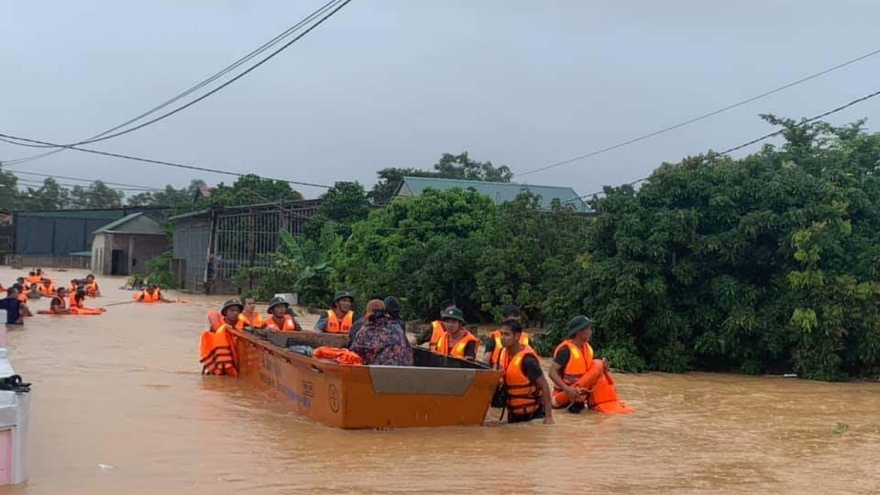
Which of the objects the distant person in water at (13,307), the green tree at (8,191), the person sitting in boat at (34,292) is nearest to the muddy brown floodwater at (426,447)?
the distant person in water at (13,307)

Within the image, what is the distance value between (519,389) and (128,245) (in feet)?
175

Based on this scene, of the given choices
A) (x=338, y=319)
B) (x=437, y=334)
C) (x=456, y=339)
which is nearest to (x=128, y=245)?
(x=338, y=319)

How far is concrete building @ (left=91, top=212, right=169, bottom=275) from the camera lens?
5741 cm

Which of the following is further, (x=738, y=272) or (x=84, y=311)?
(x=84, y=311)

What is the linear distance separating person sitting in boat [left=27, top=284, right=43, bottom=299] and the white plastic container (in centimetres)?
2826

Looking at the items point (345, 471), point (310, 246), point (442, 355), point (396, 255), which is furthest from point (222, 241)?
point (345, 471)

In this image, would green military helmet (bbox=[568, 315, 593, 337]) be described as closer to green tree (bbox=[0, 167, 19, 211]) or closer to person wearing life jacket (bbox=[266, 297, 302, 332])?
person wearing life jacket (bbox=[266, 297, 302, 332])

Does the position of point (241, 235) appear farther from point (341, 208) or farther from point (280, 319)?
point (280, 319)

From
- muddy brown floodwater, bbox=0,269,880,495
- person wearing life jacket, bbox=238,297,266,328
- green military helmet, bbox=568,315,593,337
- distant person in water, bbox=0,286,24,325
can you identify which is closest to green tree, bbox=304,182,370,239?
distant person in water, bbox=0,286,24,325

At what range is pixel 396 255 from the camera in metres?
26.2

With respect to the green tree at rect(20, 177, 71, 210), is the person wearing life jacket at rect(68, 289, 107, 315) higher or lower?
lower

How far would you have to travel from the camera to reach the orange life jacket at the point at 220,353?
13.2 m

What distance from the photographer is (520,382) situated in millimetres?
9438

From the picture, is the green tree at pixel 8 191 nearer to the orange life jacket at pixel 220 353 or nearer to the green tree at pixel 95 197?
the green tree at pixel 95 197
